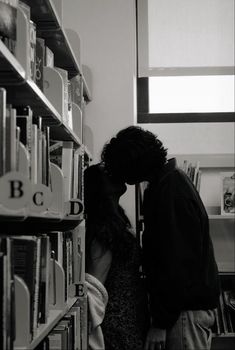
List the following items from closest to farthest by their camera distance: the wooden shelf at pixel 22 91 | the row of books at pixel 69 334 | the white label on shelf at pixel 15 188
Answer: the white label on shelf at pixel 15 188 < the wooden shelf at pixel 22 91 < the row of books at pixel 69 334

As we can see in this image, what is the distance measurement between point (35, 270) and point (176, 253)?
0.75 m

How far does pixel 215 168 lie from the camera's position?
3422mm

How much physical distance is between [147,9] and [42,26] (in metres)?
1.84

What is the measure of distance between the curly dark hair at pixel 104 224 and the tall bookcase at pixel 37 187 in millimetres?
51

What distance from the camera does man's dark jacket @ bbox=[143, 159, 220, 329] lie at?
1979 millimetres

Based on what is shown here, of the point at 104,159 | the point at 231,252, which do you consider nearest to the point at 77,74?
the point at 104,159

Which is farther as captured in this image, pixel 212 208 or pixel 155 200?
pixel 212 208

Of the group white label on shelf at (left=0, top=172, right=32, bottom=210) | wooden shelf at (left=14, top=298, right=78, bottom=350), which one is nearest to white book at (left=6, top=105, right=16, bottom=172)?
white label on shelf at (left=0, top=172, right=32, bottom=210)

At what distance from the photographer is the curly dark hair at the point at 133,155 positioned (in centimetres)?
208

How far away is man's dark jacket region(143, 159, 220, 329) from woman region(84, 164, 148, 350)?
3.7 inches

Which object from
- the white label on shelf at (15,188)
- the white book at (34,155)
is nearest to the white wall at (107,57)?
the white book at (34,155)

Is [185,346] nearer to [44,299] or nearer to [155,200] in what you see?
[155,200]

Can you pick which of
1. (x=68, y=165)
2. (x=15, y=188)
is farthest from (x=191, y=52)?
(x=15, y=188)

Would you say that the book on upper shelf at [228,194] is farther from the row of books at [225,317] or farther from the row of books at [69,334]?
the row of books at [69,334]
